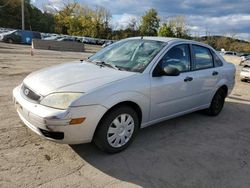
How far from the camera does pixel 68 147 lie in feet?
13.4

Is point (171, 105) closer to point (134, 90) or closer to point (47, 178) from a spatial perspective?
point (134, 90)

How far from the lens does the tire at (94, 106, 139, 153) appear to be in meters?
3.78

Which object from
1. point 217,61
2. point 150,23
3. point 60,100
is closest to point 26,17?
point 150,23

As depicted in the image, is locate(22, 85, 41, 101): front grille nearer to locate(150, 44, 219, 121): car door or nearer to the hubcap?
the hubcap

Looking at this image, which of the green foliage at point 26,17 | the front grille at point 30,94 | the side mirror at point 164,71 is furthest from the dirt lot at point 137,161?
the green foliage at point 26,17

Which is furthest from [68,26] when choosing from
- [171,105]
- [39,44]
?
[171,105]

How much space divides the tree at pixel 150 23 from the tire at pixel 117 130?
74205 millimetres

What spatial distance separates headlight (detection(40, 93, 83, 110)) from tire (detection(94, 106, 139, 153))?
532 mm

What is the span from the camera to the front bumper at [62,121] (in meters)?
3.39

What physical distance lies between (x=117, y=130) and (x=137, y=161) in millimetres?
503

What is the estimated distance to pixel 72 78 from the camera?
3.91 meters

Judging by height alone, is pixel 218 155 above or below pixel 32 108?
below

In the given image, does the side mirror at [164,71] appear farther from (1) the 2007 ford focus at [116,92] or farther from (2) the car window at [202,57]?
(2) the car window at [202,57]

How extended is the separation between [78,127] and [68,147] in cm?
73
